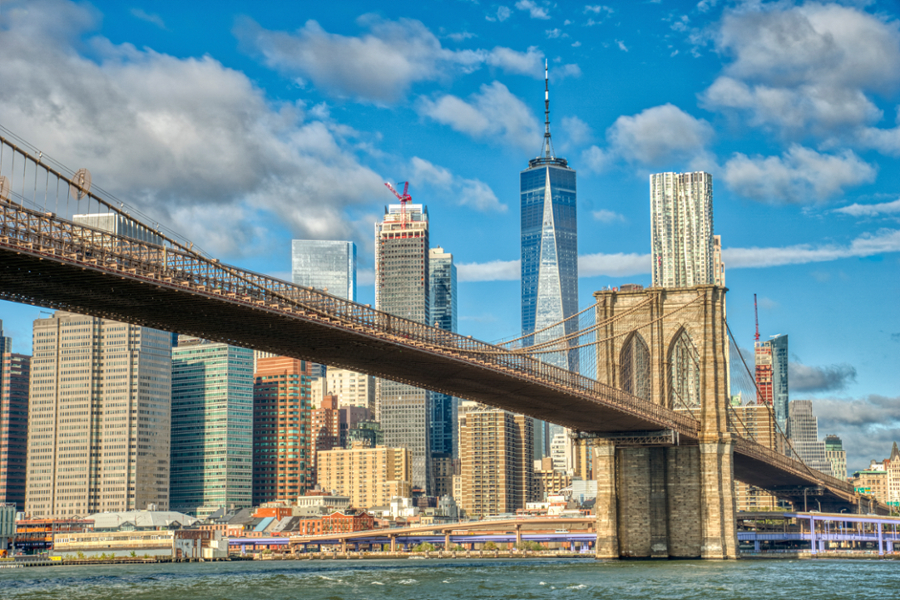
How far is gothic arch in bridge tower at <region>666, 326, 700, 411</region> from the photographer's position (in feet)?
277

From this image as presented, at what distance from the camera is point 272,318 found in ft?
171

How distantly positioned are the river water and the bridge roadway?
10.2 m

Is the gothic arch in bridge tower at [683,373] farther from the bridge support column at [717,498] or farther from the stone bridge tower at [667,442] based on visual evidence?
the bridge support column at [717,498]

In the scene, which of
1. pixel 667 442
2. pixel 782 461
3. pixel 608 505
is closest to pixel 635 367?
pixel 667 442

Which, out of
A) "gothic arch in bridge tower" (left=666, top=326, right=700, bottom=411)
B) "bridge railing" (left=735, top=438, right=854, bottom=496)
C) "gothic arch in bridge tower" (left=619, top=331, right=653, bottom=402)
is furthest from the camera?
"bridge railing" (left=735, top=438, right=854, bottom=496)

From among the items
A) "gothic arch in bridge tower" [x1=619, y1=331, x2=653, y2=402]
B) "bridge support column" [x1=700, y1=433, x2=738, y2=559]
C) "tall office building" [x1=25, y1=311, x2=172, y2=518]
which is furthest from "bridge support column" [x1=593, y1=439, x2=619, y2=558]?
"tall office building" [x1=25, y1=311, x2=172, y2=518]

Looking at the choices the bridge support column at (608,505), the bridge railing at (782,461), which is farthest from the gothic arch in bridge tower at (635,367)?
the bridge railing at (782,461)

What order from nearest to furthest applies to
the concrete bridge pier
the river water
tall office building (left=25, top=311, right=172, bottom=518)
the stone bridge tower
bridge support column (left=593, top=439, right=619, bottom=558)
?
the river water, the concrete bridge pier, the stone bridge tower, bridge support column (left=593, top=439, right=619, bottom=558), tall office building (left=25, top=311, right=172, bottom=518)

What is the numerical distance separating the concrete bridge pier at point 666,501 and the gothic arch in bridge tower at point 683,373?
4.72 meters

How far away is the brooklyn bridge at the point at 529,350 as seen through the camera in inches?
1788

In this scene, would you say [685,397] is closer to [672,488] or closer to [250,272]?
[672,488]

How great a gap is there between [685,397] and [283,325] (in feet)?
134

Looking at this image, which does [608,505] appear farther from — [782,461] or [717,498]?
[782,461]

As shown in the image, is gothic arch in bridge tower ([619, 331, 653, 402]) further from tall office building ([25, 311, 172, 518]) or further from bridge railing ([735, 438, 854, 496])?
tall office building ([25, 311, 172, 518])
